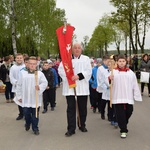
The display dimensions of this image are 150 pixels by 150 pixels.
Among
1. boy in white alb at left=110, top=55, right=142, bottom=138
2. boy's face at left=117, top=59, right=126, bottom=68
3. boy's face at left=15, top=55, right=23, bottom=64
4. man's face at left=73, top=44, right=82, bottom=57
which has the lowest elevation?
boy in white alb at left=110, top=55, right=142, bottom=138

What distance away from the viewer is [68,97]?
6.96m

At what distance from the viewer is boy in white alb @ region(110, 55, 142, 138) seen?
21.8 ft

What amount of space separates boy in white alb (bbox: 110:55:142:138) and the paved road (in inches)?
15.5

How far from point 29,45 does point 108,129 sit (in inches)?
1219

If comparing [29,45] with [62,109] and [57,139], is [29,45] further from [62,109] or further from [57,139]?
[57,139]

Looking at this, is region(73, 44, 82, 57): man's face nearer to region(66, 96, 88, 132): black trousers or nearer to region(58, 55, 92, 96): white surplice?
region(58, 55, 92, 96): white surplice

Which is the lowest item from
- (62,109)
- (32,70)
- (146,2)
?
(62,109)

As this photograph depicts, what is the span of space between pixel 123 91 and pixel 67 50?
1442 mm

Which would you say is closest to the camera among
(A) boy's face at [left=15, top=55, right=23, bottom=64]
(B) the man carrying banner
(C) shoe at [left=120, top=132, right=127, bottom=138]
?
(C) shoe at [left=120, top=132, right=127, bottom=138]

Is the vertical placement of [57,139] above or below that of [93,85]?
below

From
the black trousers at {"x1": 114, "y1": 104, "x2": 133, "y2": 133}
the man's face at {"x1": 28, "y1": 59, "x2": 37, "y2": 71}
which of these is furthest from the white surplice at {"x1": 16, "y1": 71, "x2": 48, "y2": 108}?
the black trousers at {"x1": 114, "y1": 104, "x2": 133, "y2": 133}

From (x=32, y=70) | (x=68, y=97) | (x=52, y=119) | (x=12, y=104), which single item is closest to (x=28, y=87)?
(x=32, y=70)

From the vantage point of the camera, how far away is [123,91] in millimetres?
6664

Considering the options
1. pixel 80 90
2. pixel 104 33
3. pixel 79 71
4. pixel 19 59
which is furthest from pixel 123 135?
pixel 104 33
